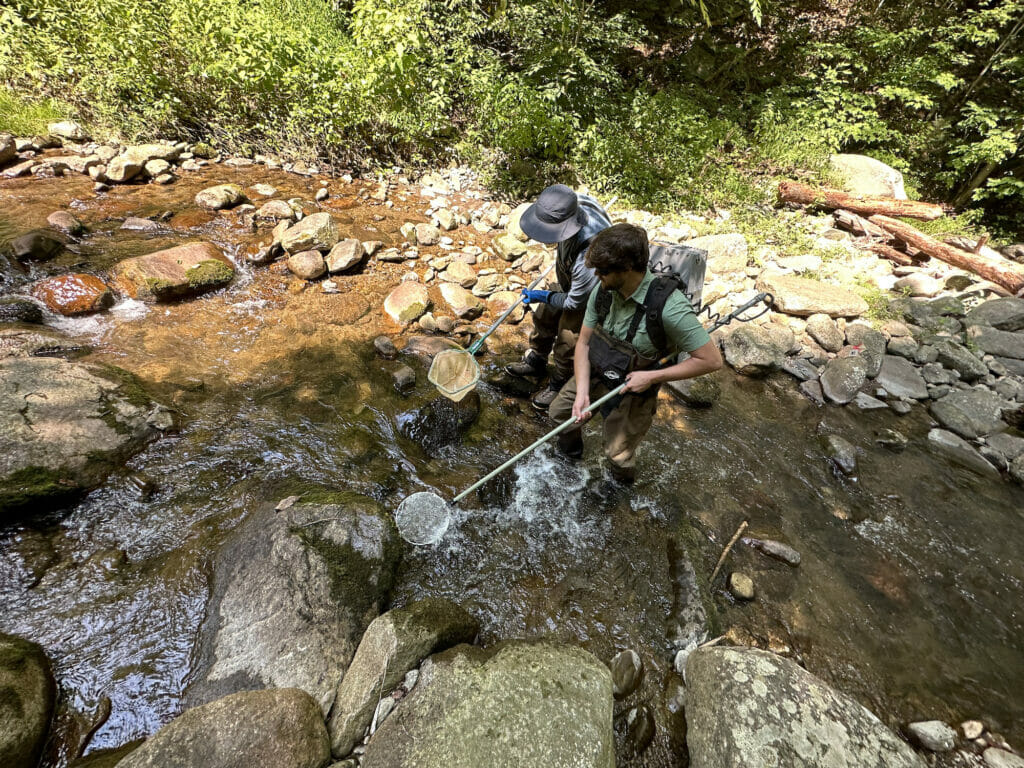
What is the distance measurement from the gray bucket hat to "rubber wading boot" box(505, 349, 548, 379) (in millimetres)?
1905

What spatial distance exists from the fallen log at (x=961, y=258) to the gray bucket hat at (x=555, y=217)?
8.11m

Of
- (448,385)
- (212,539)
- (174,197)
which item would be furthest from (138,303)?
(448,385)

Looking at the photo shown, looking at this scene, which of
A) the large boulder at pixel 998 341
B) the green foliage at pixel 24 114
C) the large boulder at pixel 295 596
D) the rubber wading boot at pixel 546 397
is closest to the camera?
the large boulder at pixel 295 596

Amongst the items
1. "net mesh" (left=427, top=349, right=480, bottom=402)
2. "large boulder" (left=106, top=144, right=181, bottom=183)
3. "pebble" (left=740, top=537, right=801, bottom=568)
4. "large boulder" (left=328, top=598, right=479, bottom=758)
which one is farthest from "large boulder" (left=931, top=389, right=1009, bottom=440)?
"large boulder" (left=106, top=144, right=181, bottom=183)

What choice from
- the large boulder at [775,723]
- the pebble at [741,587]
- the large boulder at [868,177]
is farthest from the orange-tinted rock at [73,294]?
the large boulder at [868,177]

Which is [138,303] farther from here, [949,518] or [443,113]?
[949,518]

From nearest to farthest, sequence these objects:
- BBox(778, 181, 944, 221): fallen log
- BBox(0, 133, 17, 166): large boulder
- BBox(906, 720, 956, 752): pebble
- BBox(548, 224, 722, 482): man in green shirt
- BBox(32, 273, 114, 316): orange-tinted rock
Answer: BBox(548, 224, 722, 482): man in green shirt → BBox(906, 720, 956, 752): pebble → BBox(32, 273, 114, 316): orange-tinted rock → BBox(0, 133, 17, 166): large boulder → BBox(778, 181, 944, 221): fallen log

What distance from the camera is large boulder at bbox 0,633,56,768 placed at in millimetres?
2002

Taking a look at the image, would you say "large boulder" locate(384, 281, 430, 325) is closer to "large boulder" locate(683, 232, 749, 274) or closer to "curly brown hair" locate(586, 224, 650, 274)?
"curly brown hair" locate(586, 224, 650, 274)

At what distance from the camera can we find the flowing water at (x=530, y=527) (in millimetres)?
2832

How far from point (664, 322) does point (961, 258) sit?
8.64 m

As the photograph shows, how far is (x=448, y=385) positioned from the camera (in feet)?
13.7

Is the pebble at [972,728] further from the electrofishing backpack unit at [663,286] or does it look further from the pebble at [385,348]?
the pebble at [385,348]

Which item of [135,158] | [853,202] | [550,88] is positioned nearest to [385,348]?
[550,88]
